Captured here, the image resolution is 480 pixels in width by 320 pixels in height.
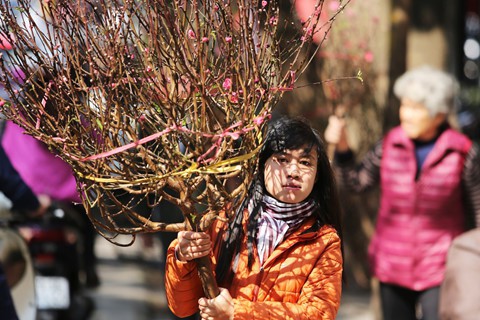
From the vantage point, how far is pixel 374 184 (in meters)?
5.68

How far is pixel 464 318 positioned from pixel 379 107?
375cm

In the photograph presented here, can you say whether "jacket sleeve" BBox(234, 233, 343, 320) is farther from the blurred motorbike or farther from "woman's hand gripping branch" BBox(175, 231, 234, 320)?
the blurred motorbike

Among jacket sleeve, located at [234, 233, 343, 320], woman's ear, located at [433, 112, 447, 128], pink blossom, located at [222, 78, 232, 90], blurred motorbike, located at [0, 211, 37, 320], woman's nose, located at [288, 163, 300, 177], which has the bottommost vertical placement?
blurred motorbike, located at [0, 211, 37, 320]

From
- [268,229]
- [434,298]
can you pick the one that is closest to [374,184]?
[434,298]

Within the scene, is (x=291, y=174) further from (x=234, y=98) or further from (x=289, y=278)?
(x=234, y=98)

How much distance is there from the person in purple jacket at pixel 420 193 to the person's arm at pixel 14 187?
63.0 inches

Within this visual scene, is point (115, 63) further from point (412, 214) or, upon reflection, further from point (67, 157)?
point (412, 214)

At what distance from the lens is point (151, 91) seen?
2926mm

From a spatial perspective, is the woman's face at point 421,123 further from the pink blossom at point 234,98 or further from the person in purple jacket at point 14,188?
the pink blossom at point 234,98

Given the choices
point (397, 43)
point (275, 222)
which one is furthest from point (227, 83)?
point (397, 43)

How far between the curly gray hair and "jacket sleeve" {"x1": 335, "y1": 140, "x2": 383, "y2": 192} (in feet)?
1.10

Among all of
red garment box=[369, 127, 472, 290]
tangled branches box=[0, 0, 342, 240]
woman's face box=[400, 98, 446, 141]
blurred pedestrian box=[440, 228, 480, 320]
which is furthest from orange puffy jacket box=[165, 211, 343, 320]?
woman's face box=[400, 98, 446, 141]

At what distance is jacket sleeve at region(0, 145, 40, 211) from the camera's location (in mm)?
4590

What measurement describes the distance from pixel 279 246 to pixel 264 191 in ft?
0.64
